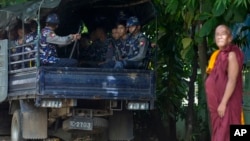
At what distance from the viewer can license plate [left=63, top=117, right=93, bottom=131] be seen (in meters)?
9.72

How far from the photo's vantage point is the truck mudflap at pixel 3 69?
10664 millimetres

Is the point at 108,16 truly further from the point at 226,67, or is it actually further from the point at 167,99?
the point at 226,67

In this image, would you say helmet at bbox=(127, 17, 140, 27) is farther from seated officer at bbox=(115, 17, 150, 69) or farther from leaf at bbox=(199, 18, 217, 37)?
leaf at bbox=(199, 18, 217, 37)

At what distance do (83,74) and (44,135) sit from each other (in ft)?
4.01

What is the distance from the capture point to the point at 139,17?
11266mm

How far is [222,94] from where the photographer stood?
7059 mm

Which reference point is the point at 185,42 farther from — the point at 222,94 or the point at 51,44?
the point at 222,94

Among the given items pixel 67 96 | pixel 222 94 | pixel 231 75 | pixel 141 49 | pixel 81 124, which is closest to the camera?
pixel 231 75

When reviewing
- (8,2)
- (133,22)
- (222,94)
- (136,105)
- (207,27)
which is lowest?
(136,105)

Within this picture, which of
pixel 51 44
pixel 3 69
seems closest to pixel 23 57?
pixel 3 69

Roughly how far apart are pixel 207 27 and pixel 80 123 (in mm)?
2519

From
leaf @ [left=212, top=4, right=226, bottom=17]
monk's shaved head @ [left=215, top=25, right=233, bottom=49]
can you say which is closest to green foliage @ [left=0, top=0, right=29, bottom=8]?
leaf @ [left=212, top=4, right=226, bottom=17]

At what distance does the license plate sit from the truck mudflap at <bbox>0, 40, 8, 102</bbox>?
1475 mm

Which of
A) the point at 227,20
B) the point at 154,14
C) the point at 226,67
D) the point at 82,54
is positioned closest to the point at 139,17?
the point at 154,14
